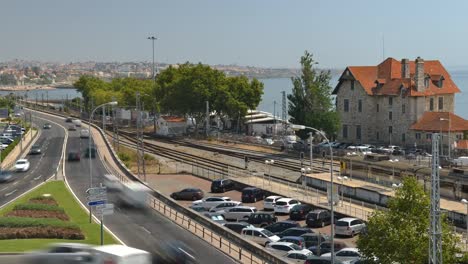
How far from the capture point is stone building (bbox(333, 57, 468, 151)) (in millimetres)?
75500

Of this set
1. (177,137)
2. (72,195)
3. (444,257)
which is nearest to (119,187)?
(72,195)

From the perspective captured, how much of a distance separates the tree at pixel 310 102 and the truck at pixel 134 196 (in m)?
39.7

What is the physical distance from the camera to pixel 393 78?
80.1 meters

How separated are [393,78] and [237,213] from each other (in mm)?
43486

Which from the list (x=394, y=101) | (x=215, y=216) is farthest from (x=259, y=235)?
(x=394, y=101)

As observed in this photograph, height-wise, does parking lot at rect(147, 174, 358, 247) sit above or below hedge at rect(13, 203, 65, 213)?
below

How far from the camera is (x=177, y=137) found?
3917 inches

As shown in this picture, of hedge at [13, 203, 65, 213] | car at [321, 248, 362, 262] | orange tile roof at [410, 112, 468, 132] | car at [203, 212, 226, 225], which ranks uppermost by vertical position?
orange tile roof at [410, 112, 468, 132]

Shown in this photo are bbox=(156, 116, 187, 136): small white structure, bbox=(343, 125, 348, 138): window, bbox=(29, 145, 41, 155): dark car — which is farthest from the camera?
bbox=(156, 116, 187, 136): small white structure

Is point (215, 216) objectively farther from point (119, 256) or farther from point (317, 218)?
point (119, 256)

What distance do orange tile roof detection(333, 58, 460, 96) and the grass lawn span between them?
136 ft

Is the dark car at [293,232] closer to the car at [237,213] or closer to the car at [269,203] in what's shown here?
the car at [237,213]

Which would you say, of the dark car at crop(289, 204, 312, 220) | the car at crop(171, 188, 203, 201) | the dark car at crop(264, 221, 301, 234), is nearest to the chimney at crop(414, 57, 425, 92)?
the car at crop(171, 188, 203, 201)

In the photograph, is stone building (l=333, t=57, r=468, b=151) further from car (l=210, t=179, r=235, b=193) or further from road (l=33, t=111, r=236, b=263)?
road (l=33, t=111, r=236, b=263)
